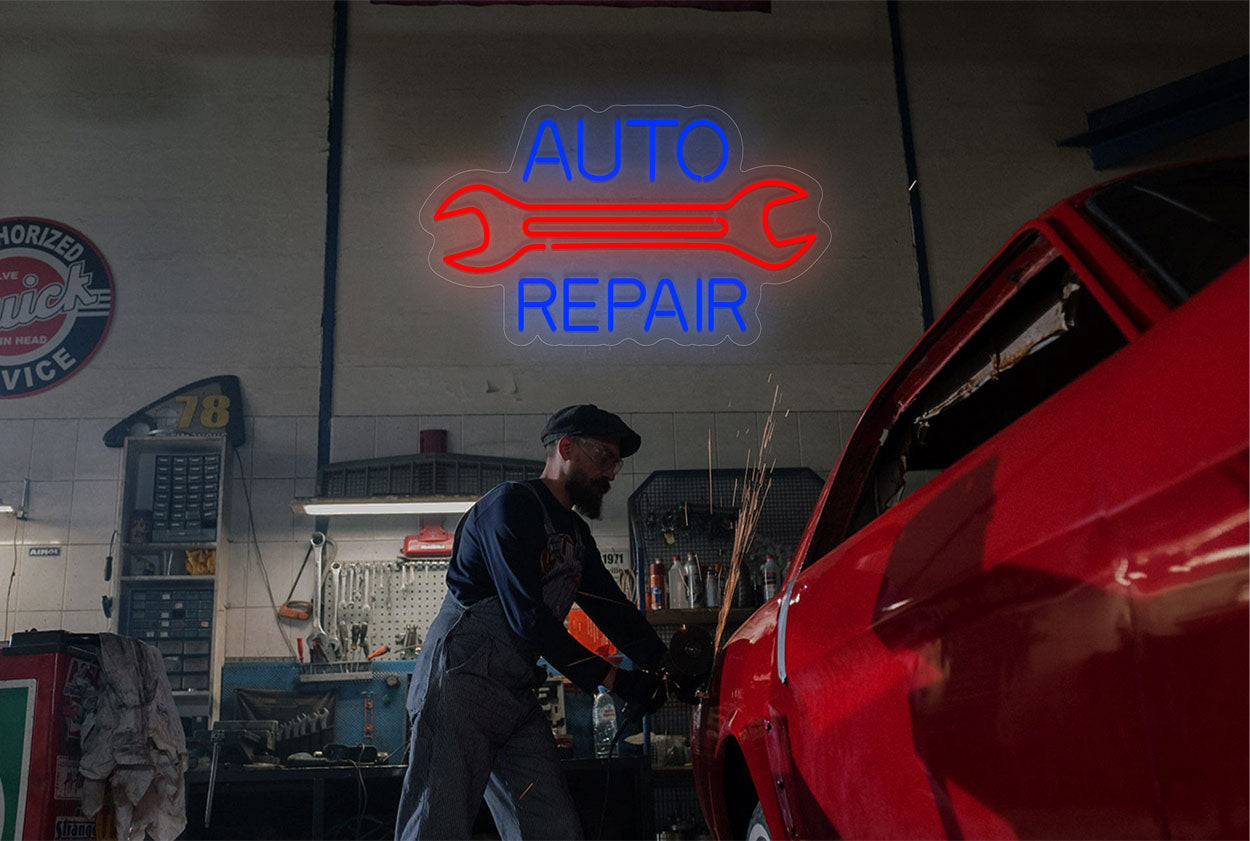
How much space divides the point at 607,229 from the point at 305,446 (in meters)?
2.30

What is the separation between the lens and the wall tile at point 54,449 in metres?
5.97

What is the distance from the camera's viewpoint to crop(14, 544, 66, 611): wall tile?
5789mm

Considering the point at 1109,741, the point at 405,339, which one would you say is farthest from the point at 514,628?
the point at 405,339

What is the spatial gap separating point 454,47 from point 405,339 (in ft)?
6.82

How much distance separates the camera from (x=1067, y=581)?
0.83 metres

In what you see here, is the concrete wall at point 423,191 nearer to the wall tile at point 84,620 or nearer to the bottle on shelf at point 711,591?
the wall tile at point 84,620

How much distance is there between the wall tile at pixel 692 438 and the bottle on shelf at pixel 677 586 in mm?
690

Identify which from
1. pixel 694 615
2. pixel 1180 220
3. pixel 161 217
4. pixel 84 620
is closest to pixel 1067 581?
pixel 1180 220

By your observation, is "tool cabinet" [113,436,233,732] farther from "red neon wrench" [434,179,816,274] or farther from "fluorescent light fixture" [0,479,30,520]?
"red neon wrench" [434,179,816,274]

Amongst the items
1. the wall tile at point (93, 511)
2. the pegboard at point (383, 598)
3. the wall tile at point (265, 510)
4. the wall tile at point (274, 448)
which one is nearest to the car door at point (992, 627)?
the pegboard at point (383, 598)

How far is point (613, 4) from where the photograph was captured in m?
7.07

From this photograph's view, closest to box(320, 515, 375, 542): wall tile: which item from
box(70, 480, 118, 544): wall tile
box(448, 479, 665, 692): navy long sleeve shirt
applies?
box(70, 480, 118, 544): wall tile

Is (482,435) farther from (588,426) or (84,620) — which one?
(588,426)

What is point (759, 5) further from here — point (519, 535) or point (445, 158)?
point (519, 535)
